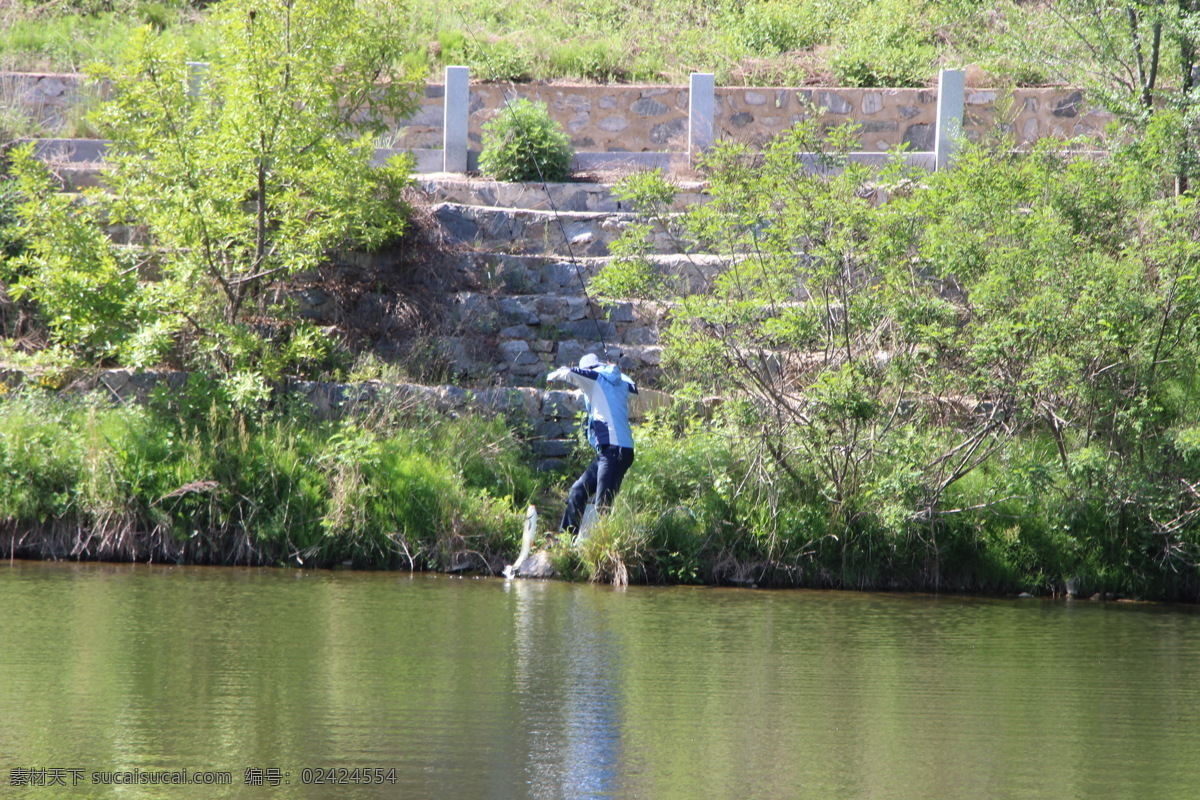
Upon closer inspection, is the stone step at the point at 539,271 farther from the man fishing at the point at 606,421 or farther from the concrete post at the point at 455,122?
the man fishing at the point at 606,421

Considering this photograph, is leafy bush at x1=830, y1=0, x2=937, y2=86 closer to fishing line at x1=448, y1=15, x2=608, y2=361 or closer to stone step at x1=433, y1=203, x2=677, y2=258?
stone step at x1=433, y1=203, x2=677, y2=258

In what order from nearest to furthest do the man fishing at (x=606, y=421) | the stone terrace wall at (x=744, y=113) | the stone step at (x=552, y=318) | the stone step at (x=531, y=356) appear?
the man fishing at (x=606, y=421) → the stone step at (x=531, y=356) → the stone step at (x=552, y=318) → the stone terrace wall at (x=744, y=113)

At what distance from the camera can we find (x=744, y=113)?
18.5 meters

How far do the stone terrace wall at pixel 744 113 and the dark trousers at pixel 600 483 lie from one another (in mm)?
7980

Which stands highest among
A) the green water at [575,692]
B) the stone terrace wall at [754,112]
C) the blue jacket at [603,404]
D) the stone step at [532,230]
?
the stone terrace wall at [754,112]

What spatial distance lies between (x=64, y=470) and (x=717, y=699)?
23.5 feet

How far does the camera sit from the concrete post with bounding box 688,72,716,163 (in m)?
17.5

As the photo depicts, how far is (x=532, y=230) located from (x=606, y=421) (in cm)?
517

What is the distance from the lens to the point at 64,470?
11680 mm

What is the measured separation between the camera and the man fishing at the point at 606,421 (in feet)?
38.0

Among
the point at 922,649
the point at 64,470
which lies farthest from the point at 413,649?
the point at 64,470

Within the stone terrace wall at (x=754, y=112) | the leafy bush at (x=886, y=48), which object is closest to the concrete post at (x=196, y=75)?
the stone terrace wall at (x=754, y=112)

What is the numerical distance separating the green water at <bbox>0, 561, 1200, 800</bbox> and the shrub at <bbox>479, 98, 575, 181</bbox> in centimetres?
754

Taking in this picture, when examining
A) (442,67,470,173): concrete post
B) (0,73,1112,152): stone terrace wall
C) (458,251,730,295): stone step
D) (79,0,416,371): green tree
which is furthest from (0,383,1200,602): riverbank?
(0,73,1112,152): stone terrace wall
